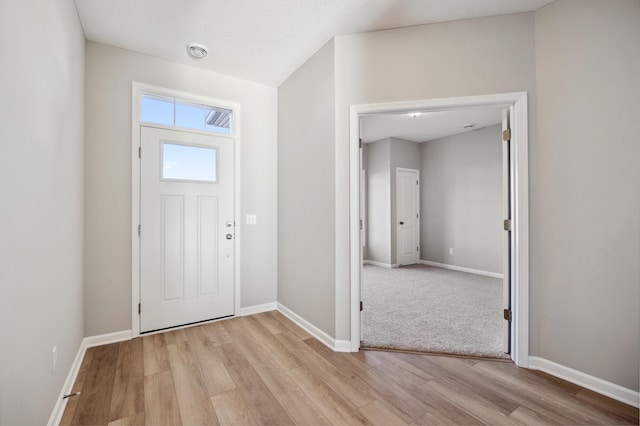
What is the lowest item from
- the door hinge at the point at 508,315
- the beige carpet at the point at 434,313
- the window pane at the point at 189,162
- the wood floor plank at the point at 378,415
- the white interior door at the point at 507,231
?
the wood floor plank at the point at 378,415

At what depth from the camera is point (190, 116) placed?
9.77ft

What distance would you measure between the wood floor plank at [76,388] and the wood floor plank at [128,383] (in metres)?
0.19

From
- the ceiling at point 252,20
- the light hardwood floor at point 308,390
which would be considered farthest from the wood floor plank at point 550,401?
the ceiling at point 252,20

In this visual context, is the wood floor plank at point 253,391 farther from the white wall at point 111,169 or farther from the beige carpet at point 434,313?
the white wall at point 111,169

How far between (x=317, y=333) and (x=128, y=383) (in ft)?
4.96

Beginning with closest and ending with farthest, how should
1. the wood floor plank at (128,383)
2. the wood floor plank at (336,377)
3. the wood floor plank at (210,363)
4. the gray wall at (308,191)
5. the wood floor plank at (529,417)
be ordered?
the wood floor plank at (529,417) → the wood floor plank at (128,383) → the wood floor plank at (336,377) → the wood floor plank at (210,363) → the gray wall at (308,191)

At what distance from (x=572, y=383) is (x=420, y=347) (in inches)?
39.7

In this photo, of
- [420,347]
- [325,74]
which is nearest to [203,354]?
[420,347]

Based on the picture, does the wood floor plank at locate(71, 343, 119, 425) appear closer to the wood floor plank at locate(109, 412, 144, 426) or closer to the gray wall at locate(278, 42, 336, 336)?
the wood floor plank at locate(109, 412, 144, 426)

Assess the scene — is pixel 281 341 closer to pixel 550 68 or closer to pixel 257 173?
pixel 257 173

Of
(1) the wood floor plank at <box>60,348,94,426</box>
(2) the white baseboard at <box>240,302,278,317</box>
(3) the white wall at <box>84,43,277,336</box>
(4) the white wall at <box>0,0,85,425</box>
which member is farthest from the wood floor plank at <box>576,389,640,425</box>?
(3) the white wall at <box>84,43,277,336</box>

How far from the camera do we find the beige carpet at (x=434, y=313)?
2494 mm

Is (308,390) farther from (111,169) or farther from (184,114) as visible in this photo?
(184,114)

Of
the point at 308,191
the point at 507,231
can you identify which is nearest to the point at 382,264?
the point at 308,191
